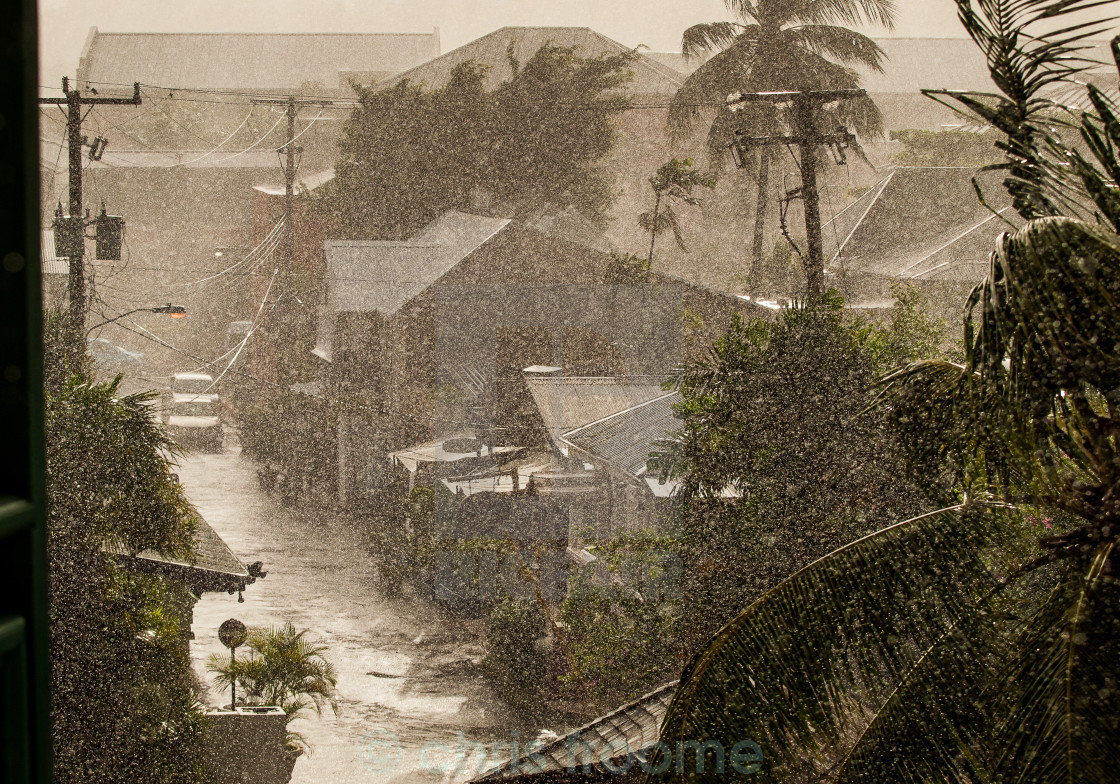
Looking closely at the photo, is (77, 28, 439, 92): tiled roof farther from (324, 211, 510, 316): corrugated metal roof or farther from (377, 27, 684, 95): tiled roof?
(324, 211, 510, 316): corrugated metal roof

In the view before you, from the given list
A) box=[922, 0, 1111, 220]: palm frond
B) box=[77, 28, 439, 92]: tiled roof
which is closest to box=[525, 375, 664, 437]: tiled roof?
box=[922, 0, 1111, 220]: palm frond

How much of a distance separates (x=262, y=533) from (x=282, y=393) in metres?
3.81

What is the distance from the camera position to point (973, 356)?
1888 millimetres

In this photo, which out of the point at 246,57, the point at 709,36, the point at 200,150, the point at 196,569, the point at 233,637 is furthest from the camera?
the point at 246,57

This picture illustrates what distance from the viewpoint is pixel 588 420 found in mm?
10625

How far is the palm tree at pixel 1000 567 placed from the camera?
1.88 metres

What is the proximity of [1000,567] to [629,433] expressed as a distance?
248 inches

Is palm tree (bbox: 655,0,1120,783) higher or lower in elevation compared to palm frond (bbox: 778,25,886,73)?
lower

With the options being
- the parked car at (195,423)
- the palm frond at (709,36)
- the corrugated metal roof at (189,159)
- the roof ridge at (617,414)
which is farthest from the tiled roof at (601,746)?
the corrugated metal roof at (189,159)

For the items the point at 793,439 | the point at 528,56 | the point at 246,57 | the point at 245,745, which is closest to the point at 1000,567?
the point at 793,439

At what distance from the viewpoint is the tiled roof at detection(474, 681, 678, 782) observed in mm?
4699

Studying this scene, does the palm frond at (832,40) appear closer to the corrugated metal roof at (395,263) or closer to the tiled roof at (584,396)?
the tiled roof at (584,396)

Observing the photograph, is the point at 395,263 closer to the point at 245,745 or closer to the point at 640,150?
the point at 640,150

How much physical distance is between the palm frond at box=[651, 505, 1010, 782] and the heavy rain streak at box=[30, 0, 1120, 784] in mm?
12
